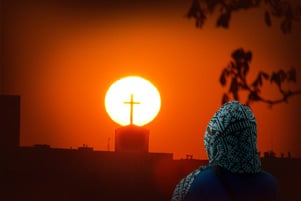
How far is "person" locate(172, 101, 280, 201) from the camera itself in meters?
1.75

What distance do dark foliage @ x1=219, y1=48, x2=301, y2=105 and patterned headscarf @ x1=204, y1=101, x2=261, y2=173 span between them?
251 centimetres

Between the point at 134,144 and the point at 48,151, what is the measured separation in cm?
63

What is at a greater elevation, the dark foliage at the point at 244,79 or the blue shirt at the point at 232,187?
the dark foliage at the point at 244,79

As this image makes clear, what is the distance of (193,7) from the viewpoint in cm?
430

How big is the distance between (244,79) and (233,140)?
268 cm

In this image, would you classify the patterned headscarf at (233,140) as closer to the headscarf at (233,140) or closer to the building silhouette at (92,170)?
the headscarf at (233,140)

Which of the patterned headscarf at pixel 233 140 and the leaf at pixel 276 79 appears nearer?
the patterned headscarf at pixel 233 140

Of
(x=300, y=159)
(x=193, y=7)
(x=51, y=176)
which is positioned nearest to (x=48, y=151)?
(x=51, y=176)

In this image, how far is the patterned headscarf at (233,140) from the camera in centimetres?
182

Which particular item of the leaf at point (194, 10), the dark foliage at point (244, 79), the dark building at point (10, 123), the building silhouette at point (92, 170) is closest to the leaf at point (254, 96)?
the dark foliage at point (244, 79)

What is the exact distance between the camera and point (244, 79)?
4.46 meters

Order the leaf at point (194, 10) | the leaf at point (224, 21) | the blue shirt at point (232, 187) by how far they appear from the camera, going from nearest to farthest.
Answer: the blue shirt at point (232, 187), the leaf at point (194, 10), the leaf at point (224, 21)

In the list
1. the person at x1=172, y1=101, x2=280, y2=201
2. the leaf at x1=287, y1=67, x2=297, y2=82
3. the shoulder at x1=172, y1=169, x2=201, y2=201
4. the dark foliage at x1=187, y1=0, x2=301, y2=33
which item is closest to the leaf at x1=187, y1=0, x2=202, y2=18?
the dark foliage at x1=187, y1=0, x2=301, y2=33

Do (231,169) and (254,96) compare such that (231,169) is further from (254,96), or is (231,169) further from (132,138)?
(254,96)
